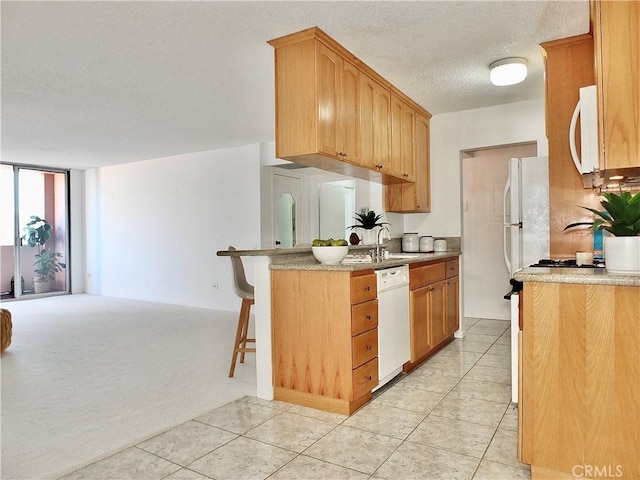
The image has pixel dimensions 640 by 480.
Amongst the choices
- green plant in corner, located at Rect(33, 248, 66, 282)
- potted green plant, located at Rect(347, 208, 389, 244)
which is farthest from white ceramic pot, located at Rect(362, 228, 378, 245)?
green plant in corner, located at Rect(33, 248, 66, 282)

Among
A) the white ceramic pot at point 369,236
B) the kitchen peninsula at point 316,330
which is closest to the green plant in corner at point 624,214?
the kitchen peninsula at point 316,330

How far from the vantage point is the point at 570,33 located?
2.81m

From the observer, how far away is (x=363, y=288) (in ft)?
8.93

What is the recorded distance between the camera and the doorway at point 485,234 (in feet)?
18.0

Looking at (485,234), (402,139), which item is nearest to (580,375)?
(402,139)

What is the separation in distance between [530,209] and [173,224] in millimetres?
5343

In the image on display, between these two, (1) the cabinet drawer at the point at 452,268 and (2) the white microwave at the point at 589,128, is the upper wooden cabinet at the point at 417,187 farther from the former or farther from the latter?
(2) the white microwave at the point at 589,128

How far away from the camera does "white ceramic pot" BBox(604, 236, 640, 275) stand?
171 cm

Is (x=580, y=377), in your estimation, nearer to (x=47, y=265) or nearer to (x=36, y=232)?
(x=36, y=232)

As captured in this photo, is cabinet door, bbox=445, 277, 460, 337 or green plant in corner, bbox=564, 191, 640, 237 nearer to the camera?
green plant in corner, bbox=564, 191, 640, 237

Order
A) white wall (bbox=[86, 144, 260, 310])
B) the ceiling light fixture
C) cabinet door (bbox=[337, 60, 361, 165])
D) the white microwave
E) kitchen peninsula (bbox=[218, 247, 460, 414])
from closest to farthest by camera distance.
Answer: the white microwave < kitchen peninsula (bbox=[218, 247, 460, 414]) < cabinet door (bbox=[337, 60, 361, 165]) < the ceiling light fixture < white wall (bbox=[86, 144, 260, 310])

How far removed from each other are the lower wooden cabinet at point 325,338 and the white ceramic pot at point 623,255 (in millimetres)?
1306

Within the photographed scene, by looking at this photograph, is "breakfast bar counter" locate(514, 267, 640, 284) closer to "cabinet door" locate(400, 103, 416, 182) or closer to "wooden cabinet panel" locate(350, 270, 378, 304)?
"wooden cabinet panel" locate(350, 270, 378, 304)

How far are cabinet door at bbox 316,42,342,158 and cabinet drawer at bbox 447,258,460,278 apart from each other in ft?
6.32
